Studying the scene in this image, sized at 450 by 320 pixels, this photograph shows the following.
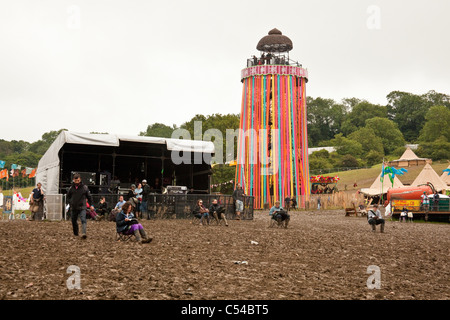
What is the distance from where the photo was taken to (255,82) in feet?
215

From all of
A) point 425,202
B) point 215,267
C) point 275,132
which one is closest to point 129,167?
point 425,202

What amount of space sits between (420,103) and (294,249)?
138 meters

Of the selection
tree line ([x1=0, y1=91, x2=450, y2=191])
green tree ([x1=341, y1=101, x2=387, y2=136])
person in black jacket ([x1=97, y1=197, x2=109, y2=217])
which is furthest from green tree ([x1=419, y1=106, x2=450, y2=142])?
person in black jacket ([x1=97, y1=197, x2=109, y2=217])

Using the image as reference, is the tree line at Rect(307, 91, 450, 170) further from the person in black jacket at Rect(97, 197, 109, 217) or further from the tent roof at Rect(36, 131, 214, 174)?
the person in black jacket at Rect(97, 197, 109, 217)

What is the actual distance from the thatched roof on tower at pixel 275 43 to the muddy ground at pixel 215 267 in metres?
48.6

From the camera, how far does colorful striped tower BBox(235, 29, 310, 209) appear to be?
63625 millimetres

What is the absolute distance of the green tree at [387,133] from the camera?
128 meters

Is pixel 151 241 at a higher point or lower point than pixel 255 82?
lower

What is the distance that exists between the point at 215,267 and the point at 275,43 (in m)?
56.1
